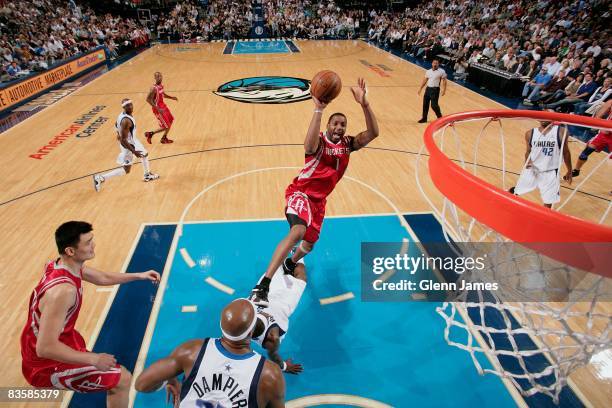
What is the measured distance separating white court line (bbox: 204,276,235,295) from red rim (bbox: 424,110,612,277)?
106 inches

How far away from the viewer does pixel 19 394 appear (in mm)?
3221

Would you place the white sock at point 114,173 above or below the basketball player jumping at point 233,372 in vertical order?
below

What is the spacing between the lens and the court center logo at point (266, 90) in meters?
11.8

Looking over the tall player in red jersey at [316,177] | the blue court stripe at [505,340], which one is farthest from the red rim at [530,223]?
the blue court stripe at [505,340]

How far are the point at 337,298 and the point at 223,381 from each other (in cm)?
227

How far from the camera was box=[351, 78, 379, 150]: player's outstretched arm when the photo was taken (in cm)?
327

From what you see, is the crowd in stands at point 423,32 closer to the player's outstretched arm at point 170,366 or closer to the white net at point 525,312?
the white net at point 525,312

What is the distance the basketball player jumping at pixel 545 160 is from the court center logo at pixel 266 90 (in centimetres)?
769

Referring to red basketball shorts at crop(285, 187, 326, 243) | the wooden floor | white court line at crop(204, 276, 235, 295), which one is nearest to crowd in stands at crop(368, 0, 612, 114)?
the wooden floor

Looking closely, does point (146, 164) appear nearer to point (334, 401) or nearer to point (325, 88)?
point (325, 88)

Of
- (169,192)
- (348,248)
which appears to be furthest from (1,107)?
(348,248)

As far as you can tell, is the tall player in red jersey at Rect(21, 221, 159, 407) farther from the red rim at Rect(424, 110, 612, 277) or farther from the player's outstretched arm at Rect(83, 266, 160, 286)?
the red rim at Rect(424, 110, 612, 277)

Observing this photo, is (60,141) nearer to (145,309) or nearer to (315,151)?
(145,309)

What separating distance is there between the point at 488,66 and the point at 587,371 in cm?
1237
